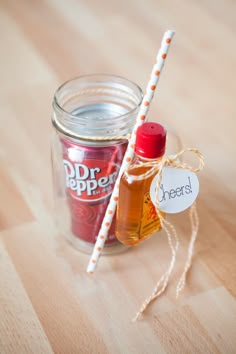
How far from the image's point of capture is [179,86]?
1063 millimetres

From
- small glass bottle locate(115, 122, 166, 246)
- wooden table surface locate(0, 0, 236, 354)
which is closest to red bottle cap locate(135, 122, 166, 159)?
small glass bottle locate(115, 122, 166, 246)

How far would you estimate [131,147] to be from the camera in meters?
0.63

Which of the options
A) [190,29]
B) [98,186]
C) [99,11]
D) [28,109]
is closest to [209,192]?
[98,186]

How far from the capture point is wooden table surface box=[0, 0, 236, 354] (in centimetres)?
64

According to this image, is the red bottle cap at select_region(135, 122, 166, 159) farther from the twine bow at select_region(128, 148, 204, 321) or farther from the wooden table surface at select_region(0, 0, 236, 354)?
the wooden table surface at select_region(0, 0, 236, 354)

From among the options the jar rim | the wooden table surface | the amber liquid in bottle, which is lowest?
the wooden table surface

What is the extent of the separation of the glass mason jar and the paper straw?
1.4 inches

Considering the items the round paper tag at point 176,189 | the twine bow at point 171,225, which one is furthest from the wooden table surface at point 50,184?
the round paper tag at point 176,189

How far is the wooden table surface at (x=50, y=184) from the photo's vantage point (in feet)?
2.09

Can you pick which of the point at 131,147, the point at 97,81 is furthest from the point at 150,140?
the point at 97,81

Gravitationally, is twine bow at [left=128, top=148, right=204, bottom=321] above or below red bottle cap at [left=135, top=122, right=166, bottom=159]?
below

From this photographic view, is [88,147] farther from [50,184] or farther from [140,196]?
[50,184]

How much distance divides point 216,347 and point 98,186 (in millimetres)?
244

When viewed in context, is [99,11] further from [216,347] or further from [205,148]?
[216,347]
